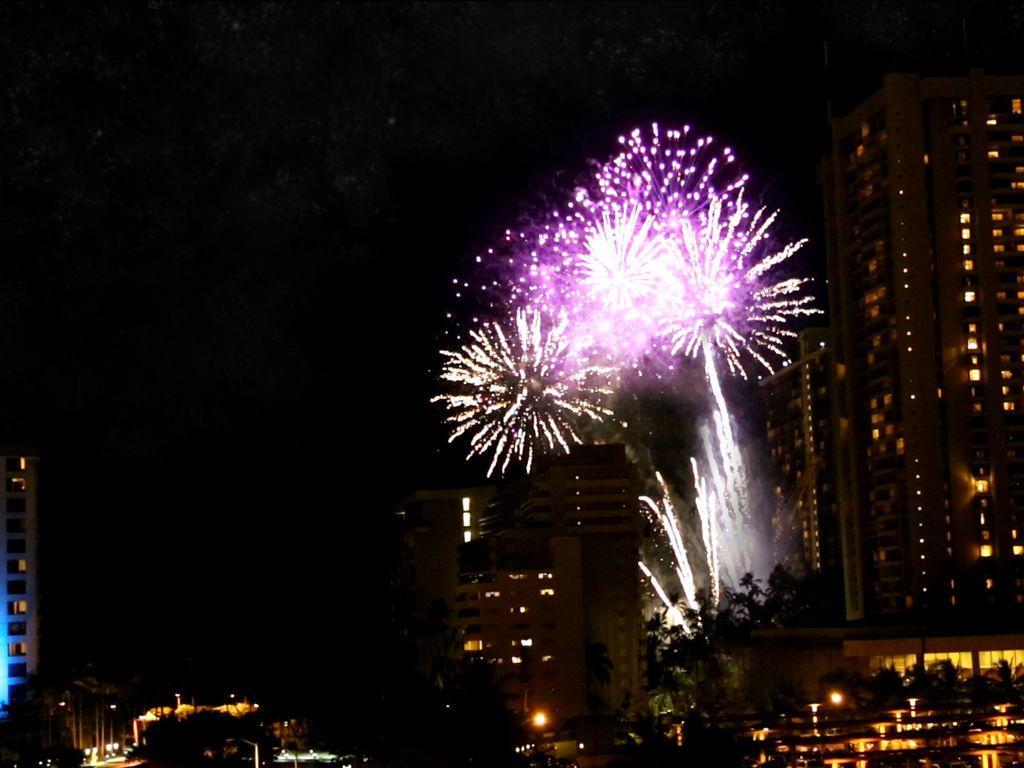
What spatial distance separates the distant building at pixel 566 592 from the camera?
85500mm

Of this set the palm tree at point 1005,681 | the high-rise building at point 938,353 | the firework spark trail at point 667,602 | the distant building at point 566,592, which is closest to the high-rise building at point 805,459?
the firework spark trail at point 667,602

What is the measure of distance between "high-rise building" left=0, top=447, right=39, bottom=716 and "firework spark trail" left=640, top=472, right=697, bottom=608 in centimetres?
3856

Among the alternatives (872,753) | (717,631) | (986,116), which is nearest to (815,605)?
(717,631)

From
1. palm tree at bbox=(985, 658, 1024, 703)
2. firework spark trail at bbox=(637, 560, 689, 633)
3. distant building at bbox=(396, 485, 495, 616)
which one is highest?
distant building at bbox=(396, 485, 495, 616)

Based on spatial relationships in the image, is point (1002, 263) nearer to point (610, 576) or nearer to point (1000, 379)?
point (1000, 379)

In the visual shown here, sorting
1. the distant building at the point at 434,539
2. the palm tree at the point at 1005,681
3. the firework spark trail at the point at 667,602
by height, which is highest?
the distant building at the point at 434,539

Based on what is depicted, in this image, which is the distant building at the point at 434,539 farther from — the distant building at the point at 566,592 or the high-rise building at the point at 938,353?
the high-rise building at the point at 938,353

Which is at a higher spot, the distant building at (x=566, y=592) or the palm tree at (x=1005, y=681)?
the distant building at (x=566, y=592)

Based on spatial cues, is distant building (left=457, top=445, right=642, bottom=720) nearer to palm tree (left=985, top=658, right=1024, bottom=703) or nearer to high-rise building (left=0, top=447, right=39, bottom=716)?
palm tree (left=985, top=658, right=1024, bottom=703)

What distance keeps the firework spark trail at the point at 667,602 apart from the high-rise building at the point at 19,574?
38099 mm

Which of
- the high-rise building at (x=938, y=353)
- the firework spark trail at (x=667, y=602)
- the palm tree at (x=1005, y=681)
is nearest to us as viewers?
the palm tree at (x=1005, y=681)

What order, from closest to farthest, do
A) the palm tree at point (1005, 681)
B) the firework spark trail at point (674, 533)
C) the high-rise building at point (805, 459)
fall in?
the palm tree at point (1005, 681), the firework spark trail at point (674, 533), the high-rise building at point (805, 459)

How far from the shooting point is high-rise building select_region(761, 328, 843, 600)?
121125 mm

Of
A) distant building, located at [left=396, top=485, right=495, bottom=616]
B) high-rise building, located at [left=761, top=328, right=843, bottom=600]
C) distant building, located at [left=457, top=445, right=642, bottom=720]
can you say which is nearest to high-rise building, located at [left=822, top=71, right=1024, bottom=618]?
distant building, located at [left=457, top=445, right=642, bottom=720]
